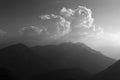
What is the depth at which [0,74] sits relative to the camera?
8712 cm

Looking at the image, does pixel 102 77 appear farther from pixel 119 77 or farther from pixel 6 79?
pixel 6 79

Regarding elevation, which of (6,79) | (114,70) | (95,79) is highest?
(114,70)

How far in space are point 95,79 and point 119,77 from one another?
108ft

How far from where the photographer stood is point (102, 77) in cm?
19038

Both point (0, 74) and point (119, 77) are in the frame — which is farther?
point (119, 77)

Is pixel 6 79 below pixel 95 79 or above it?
below

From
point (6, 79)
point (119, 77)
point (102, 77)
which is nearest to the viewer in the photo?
point (6, 79)

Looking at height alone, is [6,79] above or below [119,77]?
below

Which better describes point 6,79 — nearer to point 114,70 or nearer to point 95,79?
point 95,79

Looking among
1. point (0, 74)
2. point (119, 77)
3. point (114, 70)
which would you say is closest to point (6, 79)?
point (0, 74)

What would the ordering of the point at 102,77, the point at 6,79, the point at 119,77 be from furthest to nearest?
the point at 102,77
the point at 119,77
the point at 6,79

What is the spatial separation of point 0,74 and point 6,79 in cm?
549

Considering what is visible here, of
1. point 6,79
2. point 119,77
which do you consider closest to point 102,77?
point 119,77

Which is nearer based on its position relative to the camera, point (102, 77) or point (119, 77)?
point (119, 77)
